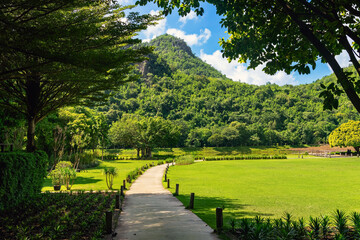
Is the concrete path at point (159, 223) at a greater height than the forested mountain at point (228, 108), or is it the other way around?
the forested mountain at point (228, 108)

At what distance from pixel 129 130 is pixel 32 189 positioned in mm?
49194

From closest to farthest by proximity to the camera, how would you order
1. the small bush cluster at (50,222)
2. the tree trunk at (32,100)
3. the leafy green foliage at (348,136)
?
the small bush cluster at (50,222)
the tree trunk at (32,100)
the leafy green foliage at (348,136)

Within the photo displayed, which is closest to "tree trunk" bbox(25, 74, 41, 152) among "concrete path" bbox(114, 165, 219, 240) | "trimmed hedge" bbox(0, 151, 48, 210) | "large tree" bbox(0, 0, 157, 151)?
"large tree" bbox(0, 0, 157, 151)

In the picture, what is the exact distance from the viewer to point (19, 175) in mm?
10273

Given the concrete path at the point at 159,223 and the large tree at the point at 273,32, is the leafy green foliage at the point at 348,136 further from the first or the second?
the large tree at the point at 273,32

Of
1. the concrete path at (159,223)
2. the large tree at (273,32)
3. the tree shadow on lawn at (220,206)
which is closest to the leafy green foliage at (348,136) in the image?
the tree shadow on lawn at (220,206)

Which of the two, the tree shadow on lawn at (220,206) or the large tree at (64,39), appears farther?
the tree shadow on lawn at (220,206)

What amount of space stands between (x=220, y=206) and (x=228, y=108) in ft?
418

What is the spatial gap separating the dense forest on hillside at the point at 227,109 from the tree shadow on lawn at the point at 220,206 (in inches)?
2930

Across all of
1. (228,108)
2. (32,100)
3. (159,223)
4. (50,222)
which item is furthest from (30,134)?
(228,108)

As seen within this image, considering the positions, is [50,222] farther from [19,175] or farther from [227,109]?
[227,109]

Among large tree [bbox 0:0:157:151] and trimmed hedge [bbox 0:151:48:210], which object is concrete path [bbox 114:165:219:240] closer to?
trimmed hedge [bbox 0:151:48:210]

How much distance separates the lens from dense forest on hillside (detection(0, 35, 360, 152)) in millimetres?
99062

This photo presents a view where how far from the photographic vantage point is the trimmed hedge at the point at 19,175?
30.4 feet
